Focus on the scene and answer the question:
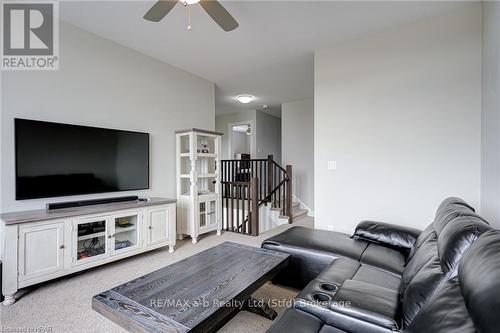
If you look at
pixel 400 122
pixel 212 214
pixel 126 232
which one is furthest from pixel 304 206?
pixel 126 232

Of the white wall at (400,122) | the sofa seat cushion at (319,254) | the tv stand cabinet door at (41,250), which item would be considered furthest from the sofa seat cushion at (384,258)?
the tv stand cabinet door at (41,250)

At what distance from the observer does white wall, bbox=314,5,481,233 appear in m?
2.56

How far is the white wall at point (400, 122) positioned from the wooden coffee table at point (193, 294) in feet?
5.86

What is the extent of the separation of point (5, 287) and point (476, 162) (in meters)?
4.55

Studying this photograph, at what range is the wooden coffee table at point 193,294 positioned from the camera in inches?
44.2

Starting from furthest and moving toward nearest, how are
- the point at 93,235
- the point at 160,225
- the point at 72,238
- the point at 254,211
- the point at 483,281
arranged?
the point at 254,211
the point at 160,225
the point at 93,235
the point at 72,238
the point at 483,281

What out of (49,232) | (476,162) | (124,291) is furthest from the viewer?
(476,162)

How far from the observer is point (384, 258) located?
6.29 ft

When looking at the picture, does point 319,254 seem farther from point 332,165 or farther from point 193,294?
point 332,165

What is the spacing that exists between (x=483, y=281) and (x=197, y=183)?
3649mm

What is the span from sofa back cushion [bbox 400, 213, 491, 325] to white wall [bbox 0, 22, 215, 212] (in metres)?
3.22

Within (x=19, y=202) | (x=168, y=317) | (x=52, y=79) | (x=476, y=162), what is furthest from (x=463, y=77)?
(x=19, y=202)

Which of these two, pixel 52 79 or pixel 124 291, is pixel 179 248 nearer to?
pixel 124 291

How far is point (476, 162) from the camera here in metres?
2.50
